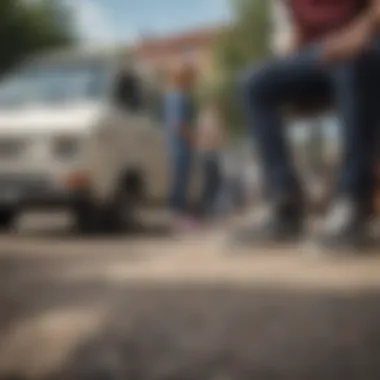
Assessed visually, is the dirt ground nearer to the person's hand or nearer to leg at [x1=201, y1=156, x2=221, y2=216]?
leg at [x1=201, y1=156, x2=221, y2=216]

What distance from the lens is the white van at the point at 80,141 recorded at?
0.55 m

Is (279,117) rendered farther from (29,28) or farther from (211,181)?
(29,28)

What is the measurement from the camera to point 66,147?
1.82 feet

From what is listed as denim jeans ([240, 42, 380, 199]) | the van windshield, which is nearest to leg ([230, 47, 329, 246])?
denim jeans ([240, 42, 380, 199])

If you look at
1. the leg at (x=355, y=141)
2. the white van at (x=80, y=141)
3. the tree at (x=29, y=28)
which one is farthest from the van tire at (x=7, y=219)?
the leg at (x=355, y=141)

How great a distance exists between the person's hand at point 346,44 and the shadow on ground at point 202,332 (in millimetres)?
167

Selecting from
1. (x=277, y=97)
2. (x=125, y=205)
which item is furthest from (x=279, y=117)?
(x=125, y=205)

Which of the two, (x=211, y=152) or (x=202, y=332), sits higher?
(x=211, y=152)

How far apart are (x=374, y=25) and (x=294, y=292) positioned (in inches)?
7.6

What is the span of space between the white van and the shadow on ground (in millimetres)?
60

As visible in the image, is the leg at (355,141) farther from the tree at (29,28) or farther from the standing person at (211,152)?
the tree at (29,28)

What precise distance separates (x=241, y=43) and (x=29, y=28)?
0.15 metres

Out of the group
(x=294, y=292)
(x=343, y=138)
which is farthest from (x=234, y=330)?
(x=343, y=138)

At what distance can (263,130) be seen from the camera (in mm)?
571
